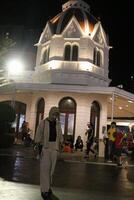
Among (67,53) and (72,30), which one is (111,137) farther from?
(72,30)

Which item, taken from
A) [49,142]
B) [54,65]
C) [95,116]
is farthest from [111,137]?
[54,65]

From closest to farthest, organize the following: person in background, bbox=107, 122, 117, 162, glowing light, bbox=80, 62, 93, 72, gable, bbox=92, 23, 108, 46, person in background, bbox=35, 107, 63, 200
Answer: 1. person in background, bbox=35, 107, 63, 200
2. person in background, bbox=107, 122, 117, 162
3. glowing light, bbox=80, 62, 93, 72
4. gable, bbox=92, 23, 108, 46

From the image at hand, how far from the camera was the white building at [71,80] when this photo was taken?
981 inches

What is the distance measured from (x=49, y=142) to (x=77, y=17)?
75.9 ft

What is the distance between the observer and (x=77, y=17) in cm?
2908

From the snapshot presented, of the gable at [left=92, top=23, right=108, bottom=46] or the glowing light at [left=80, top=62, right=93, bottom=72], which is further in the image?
the gable at [left=92, top=23, right=108, bottom=46]

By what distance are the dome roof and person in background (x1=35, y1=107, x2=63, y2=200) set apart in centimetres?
2145

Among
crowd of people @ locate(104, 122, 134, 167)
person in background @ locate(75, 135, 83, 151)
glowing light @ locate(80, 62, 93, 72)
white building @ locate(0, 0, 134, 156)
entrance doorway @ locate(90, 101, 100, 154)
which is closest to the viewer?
crowd of people @ locate(104, 122, 134, 167)

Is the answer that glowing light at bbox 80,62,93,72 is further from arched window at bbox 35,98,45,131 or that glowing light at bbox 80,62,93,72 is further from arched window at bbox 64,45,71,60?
arched window at bbox 35,98,45,131

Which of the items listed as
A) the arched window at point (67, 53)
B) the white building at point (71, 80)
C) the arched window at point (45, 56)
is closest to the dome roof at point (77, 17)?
the white building at point (71, 80)

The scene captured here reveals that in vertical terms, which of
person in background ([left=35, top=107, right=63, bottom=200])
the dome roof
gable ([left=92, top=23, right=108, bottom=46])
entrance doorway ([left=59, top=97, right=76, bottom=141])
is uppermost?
the dome roof

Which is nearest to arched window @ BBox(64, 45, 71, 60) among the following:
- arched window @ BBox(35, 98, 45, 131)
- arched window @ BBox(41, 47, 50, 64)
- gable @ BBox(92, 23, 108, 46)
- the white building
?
the white building

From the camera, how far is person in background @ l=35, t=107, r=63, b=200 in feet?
23.4

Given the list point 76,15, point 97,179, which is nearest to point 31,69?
point 76,15
